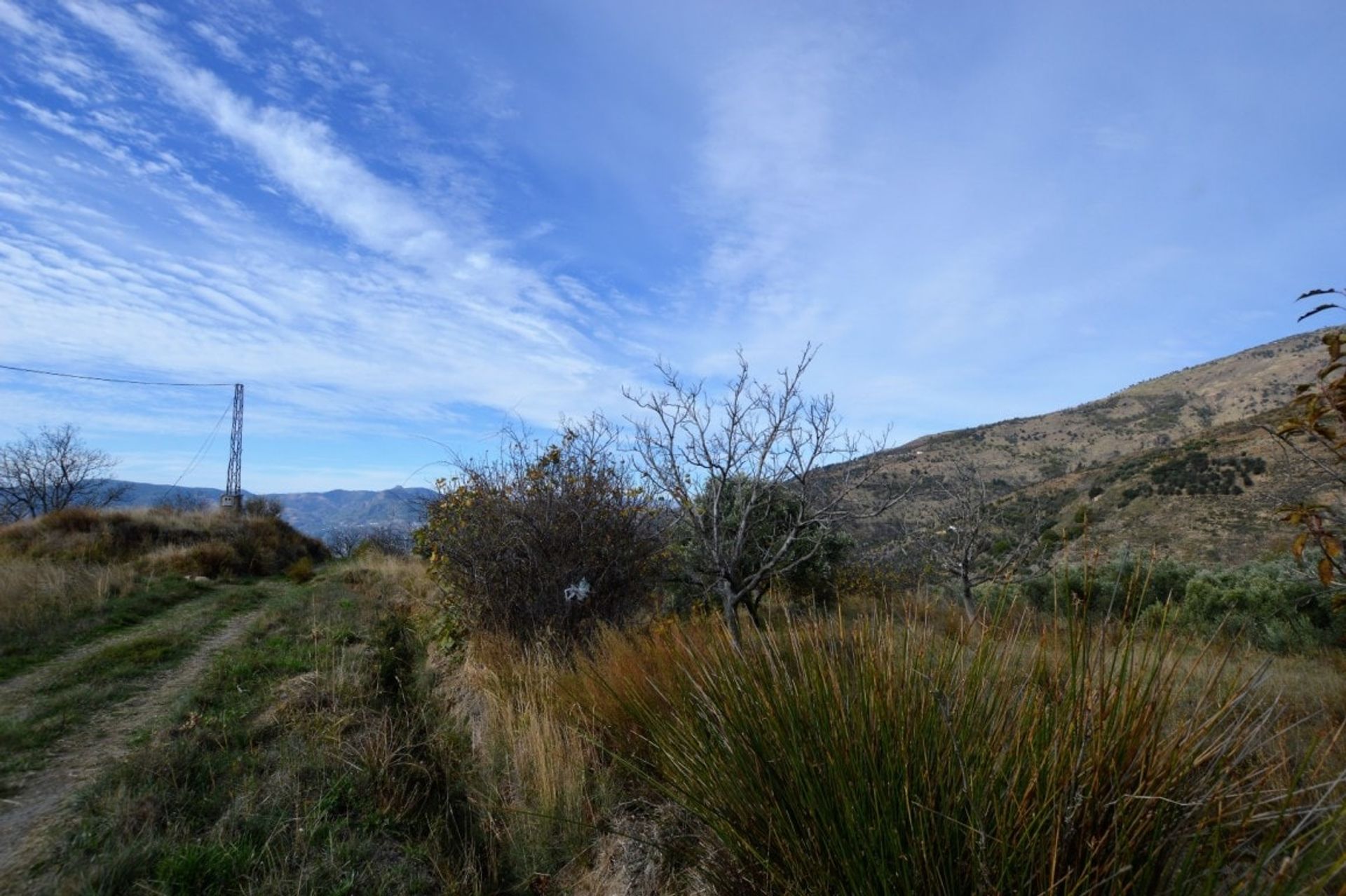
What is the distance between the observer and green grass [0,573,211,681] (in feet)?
25.0

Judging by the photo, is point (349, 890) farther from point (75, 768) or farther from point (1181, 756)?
point (1181, 756)

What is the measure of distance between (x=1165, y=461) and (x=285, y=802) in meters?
39.4

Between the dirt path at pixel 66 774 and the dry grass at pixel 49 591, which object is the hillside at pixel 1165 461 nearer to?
the dirt path at pixel 66 774

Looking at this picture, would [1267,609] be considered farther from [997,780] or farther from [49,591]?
[49,591]

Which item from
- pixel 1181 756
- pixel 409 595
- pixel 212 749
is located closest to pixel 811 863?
pixel 1181 756

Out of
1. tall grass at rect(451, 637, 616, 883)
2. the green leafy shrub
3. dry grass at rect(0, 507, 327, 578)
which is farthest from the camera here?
dry grass at rect(0, 507, 327, 578)

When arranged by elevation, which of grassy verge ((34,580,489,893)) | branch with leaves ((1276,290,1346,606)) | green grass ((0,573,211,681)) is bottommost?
grassy verge ((34,580,489,893))

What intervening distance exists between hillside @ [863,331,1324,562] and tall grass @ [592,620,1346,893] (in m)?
0.56

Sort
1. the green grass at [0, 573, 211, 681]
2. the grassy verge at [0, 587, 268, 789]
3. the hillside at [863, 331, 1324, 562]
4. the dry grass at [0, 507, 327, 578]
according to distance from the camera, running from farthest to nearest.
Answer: the hillside at [863, 331, 1324, 562] < the dry grass at [0, 507, 327, 578] < the green grass at [0, 573, 211, 681] < the grassy verge at [0, 587, 268, 789]

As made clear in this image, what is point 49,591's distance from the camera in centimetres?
1038

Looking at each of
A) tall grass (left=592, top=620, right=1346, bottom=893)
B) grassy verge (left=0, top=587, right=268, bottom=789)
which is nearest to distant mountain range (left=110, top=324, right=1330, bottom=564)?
tall grass (left=592, top=620, right=1346, bottom=893)

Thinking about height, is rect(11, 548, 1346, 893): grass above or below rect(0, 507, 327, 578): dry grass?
below

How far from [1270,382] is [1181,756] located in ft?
227

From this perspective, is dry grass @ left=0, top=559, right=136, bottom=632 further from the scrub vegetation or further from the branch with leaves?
the branch with leaves
